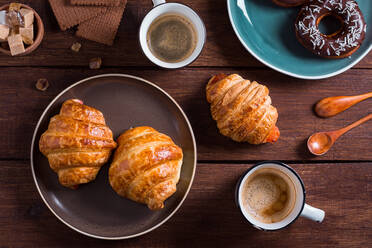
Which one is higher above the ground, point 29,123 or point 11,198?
point 29,123

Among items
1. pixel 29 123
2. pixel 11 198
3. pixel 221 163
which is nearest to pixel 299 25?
pixel 221 163


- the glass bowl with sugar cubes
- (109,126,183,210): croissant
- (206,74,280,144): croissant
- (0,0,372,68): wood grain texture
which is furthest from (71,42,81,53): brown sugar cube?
(206,74,280,144): croissant

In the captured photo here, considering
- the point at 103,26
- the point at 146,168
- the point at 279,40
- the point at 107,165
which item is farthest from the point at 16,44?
the point at 279,40

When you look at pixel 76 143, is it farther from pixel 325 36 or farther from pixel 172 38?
pixel 325 36

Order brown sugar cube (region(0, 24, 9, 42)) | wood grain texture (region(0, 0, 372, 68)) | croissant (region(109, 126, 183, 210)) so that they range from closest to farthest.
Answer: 1. croissant (region(109, 126, 183, 210))
2. brown sugar cube (region(0, 24, 9, 42))
3. wood grain texture (region(0, 0, 372, 68))

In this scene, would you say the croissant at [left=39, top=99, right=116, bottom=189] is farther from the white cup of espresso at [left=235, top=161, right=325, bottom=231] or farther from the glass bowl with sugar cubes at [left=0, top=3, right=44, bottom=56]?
the white cup of espresso at [left=235, top=161, right=325, bottom=231]

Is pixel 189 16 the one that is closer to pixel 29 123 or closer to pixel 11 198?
pixel 29 123

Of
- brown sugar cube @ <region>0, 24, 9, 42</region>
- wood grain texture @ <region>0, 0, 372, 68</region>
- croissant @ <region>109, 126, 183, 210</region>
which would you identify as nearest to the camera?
croissant @ <region>109, 126, 183, 210</region>
